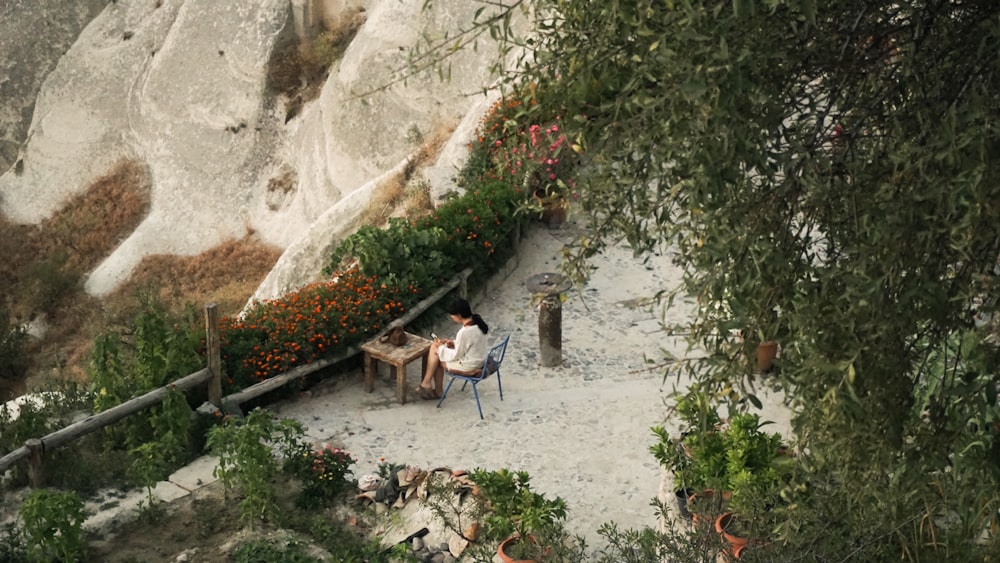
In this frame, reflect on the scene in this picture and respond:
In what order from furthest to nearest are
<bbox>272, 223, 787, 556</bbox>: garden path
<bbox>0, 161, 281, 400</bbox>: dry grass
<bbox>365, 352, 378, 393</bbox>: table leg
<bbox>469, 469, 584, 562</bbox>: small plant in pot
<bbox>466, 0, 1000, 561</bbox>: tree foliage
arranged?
<bbox>0, 161, 281, 400</bbox>: dry grass < <bbox>365, 352, 378, 393</bbox>: table leg < <bbox>272, 223, 787, 556</bbox>: garden path < <bbox>469, 469, 584, 562</bbox>: small plant in pot < <bbox>466, 0, 1000, 561</bbox>: tree foliage

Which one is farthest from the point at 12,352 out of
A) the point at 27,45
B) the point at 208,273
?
the point at 27,45

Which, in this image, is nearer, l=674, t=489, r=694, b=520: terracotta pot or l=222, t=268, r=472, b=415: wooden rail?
l=674, t=489, r=694, b=520: terracotta pot

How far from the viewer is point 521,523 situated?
867cm

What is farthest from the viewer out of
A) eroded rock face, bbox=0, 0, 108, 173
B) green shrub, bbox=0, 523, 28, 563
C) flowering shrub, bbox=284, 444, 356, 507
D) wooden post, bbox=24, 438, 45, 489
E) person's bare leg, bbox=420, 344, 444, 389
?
eroded rock face, bbox=0, 0, 108, 173

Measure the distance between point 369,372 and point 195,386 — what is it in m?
1.71

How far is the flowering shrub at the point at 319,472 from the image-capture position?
1027 cm

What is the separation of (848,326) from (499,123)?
1099 centimetres

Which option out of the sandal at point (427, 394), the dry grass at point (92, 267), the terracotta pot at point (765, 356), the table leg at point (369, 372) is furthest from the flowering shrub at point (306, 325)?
the dry grass at point (92, 267)

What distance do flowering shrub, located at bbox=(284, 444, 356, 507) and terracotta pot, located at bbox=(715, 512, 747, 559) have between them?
3.51 meters

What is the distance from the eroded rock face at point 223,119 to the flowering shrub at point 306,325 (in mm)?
7413

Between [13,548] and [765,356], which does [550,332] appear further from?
[13,548]

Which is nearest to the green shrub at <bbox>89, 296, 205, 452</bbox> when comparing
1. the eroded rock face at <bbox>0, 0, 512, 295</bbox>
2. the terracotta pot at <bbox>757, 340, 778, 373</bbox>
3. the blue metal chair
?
the blue metal chair

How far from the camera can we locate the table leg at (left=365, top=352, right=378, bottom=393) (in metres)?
12.0

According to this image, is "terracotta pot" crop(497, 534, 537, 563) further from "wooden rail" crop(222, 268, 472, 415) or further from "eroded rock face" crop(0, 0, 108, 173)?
"eroded rock face" crop(0, 0, 108, 173)
